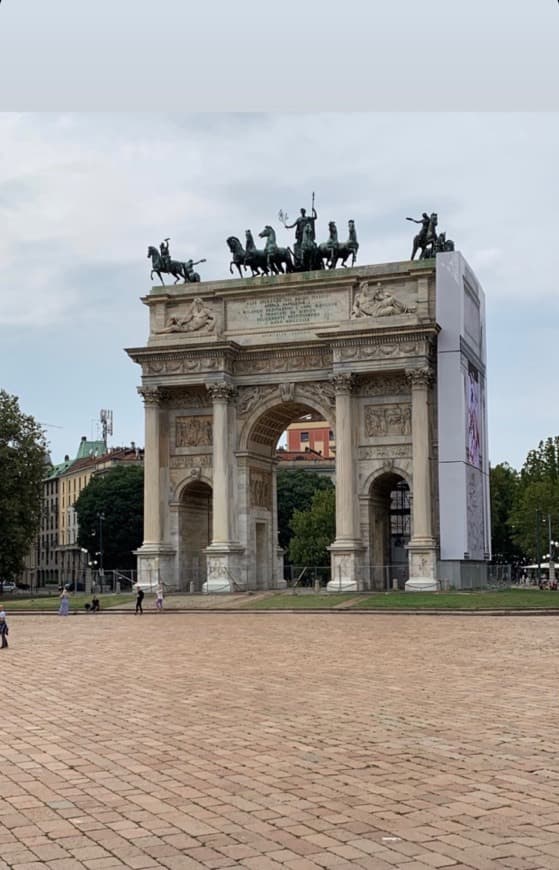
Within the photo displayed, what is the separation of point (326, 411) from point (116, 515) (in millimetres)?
42291

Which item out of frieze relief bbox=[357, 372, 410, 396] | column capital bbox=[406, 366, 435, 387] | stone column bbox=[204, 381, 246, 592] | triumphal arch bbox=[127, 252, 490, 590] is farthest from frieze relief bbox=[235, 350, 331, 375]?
column capital bbox=[406, 366, 435, 387]

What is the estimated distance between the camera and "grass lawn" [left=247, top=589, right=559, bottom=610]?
42.1 metres

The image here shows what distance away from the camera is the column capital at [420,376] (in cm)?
5381

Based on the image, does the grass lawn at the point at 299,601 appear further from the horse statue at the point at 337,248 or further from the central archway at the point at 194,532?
the horse statue at the point at 337,248

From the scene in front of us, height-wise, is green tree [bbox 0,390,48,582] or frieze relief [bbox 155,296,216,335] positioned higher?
frieze relief [bbox 155,296,216,335]

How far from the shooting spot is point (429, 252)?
5738 centimetres

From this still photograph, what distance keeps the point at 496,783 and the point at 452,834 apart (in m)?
1.79

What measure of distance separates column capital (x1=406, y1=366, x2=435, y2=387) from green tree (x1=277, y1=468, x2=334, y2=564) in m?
50.8

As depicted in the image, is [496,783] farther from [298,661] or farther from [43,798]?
[298,661]

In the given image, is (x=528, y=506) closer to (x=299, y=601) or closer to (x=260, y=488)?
(x=260, y=488)

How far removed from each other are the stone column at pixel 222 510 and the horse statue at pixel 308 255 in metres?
7.70

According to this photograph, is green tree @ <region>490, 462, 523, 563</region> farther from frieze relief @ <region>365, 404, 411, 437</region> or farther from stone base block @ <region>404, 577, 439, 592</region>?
stone base block @ <region>404, 577, 439, 592</region>

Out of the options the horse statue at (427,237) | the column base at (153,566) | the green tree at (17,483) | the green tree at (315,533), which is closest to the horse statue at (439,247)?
the horse statue at (427,237)

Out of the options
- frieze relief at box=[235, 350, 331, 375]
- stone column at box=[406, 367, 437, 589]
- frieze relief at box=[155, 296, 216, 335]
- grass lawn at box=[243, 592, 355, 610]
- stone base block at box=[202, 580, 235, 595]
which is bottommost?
grass lawn at box=[243, 592, 355, 610]
